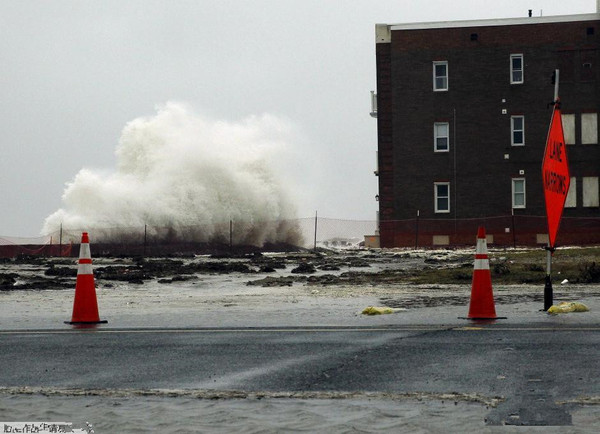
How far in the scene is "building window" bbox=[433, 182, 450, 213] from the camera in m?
52.8

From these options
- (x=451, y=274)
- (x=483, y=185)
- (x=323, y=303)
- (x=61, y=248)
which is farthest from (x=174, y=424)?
(x=483, y=185)

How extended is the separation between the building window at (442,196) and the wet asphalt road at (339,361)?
42470mm

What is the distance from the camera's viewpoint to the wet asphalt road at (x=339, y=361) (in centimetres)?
660

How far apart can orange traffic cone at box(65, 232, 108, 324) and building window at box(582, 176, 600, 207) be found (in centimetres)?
4322

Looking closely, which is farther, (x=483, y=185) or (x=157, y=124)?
(x=157, y=124)

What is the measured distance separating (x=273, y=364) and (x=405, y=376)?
124cm

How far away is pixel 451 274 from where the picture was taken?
22938mm

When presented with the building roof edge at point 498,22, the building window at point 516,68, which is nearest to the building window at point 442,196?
the building window at point 516,68

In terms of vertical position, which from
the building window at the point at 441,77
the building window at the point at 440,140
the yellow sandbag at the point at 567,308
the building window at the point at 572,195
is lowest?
the yellow sandbag at the point at 567,308

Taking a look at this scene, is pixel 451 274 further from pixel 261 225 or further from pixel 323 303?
pixel 261 225

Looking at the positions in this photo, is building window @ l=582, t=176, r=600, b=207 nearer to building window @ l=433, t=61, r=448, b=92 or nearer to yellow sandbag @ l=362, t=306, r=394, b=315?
building window @ l=433, t=61, r=448, b=92

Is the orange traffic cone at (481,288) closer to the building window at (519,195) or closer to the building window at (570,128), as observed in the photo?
the building window at (519,195)

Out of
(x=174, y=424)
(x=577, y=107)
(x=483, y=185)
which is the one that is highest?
(x=577, y=107)

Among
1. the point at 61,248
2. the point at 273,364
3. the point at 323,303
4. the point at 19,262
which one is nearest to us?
the point at 273,364
